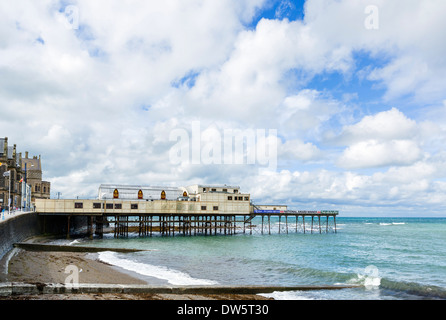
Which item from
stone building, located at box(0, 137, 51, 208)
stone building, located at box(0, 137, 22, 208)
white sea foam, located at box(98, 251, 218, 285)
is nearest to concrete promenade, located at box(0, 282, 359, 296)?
white sea foam, located at box(98, 251, 218, 285)

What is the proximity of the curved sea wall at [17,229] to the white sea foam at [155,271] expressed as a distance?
8.40 meters

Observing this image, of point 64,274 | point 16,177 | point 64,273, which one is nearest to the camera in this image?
point 64,274

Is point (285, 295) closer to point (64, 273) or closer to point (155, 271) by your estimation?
point (155, 271)

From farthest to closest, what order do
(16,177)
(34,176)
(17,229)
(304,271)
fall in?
(34,176) → (16,177) → (17,229) → (304,271)

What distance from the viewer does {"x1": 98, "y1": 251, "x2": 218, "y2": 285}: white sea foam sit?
2394cm

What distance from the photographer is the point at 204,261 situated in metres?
33.7

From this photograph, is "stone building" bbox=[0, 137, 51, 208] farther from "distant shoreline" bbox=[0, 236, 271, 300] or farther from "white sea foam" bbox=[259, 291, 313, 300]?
"white sea foam" bbox=[259, 291, 313, 300]

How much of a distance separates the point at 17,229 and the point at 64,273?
17.6 meters

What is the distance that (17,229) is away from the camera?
3809 centimetres

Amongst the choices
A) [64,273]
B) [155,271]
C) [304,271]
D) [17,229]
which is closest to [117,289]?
[64,273]

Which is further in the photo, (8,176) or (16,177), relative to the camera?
(16,177)

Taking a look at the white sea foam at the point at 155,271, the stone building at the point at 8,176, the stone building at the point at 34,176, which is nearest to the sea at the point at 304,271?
the white sea foam at the point at 155,271

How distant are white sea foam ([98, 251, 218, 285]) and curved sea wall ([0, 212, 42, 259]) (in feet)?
27.6
